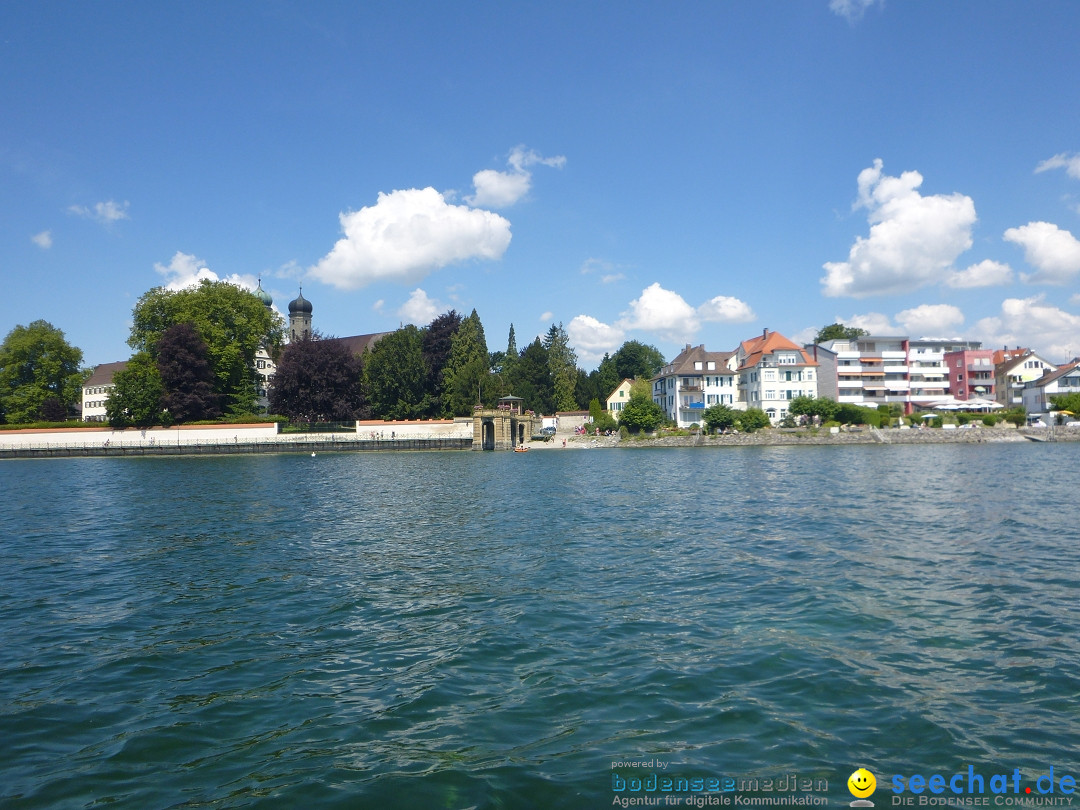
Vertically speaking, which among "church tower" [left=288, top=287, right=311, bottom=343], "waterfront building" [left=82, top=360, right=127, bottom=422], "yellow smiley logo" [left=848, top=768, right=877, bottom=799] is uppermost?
"church tower" [left=288, top=287, right=311, bottom=343]

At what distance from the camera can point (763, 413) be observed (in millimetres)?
73938

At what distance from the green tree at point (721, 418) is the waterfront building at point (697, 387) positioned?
4902mm

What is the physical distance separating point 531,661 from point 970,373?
103941 millimetres

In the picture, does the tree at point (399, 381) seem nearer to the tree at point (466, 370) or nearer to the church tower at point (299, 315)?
the tree at point (466, 370)

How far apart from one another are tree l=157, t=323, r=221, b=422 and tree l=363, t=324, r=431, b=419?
1756 centimetres

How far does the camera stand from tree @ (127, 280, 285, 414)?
76250 mm

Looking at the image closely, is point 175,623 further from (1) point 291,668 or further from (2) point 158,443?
(2) point 158,443

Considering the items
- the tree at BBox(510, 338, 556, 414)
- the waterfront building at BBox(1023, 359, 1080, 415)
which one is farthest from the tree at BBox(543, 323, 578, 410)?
the waterfront building at BBox(1023, 359, 1080, 415)

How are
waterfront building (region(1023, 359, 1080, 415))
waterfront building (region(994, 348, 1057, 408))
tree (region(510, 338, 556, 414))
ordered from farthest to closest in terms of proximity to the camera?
waterfront building (region(994, 348, 1057, 408)), tree (region(510, 338, 556, 414)), waterfront building (region(1023, 359, 1080, 415))

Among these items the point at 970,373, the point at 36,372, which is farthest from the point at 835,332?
the point at 36,372

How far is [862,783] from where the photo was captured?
532 centimetres

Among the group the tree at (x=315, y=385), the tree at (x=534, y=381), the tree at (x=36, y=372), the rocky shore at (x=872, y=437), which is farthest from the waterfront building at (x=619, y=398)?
the tree at (x=36, y=372)

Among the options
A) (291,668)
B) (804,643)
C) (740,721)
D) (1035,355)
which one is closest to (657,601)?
(804,643)

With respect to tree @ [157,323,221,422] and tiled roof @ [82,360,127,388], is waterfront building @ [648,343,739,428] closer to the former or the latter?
tree @ [157,323,221,422]
